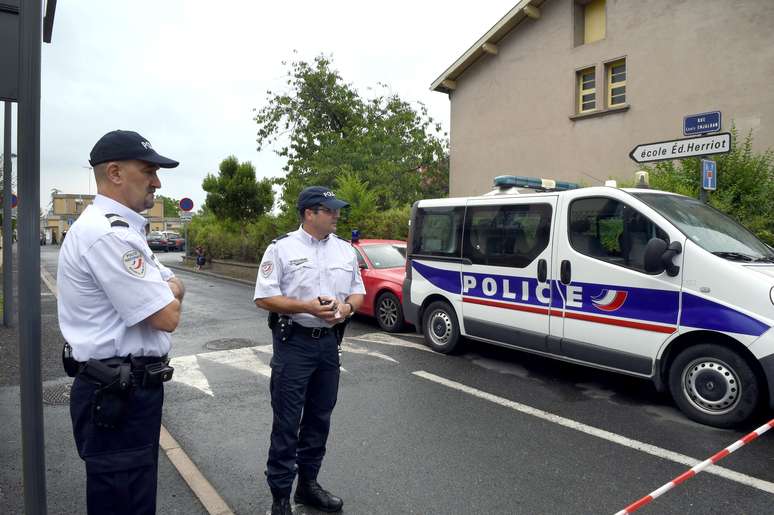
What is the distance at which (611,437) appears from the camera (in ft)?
14.9

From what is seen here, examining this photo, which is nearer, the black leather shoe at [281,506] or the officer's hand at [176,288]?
the officer's hand at [176,288]

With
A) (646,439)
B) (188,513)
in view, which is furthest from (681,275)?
(188,513)

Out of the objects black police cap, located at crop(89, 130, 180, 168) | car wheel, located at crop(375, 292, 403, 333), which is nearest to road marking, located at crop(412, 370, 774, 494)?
car wheel, located at crop(375, 292, 403, 333)

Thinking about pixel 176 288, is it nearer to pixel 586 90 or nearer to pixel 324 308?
pixel 324 308

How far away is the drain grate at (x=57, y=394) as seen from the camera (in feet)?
17.7

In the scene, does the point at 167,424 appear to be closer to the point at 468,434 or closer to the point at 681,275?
the point at 468,434

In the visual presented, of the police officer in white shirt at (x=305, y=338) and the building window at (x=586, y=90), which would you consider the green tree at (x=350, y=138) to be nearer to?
the building window at (x=586, y=90)

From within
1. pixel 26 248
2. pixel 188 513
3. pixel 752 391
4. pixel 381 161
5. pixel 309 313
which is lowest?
pixel 188 513

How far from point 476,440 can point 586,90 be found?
42.2ft

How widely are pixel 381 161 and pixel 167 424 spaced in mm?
18669

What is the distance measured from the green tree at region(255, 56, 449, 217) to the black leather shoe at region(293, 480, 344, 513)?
757 inches

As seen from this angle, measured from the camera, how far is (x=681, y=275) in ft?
16.1

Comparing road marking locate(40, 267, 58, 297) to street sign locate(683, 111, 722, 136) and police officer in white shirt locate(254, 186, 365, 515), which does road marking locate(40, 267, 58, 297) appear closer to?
police officer in white shirt locate(254, 186, 365, 515)

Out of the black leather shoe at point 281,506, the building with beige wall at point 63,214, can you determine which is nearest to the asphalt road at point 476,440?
the black leather shoe at point 281,506
